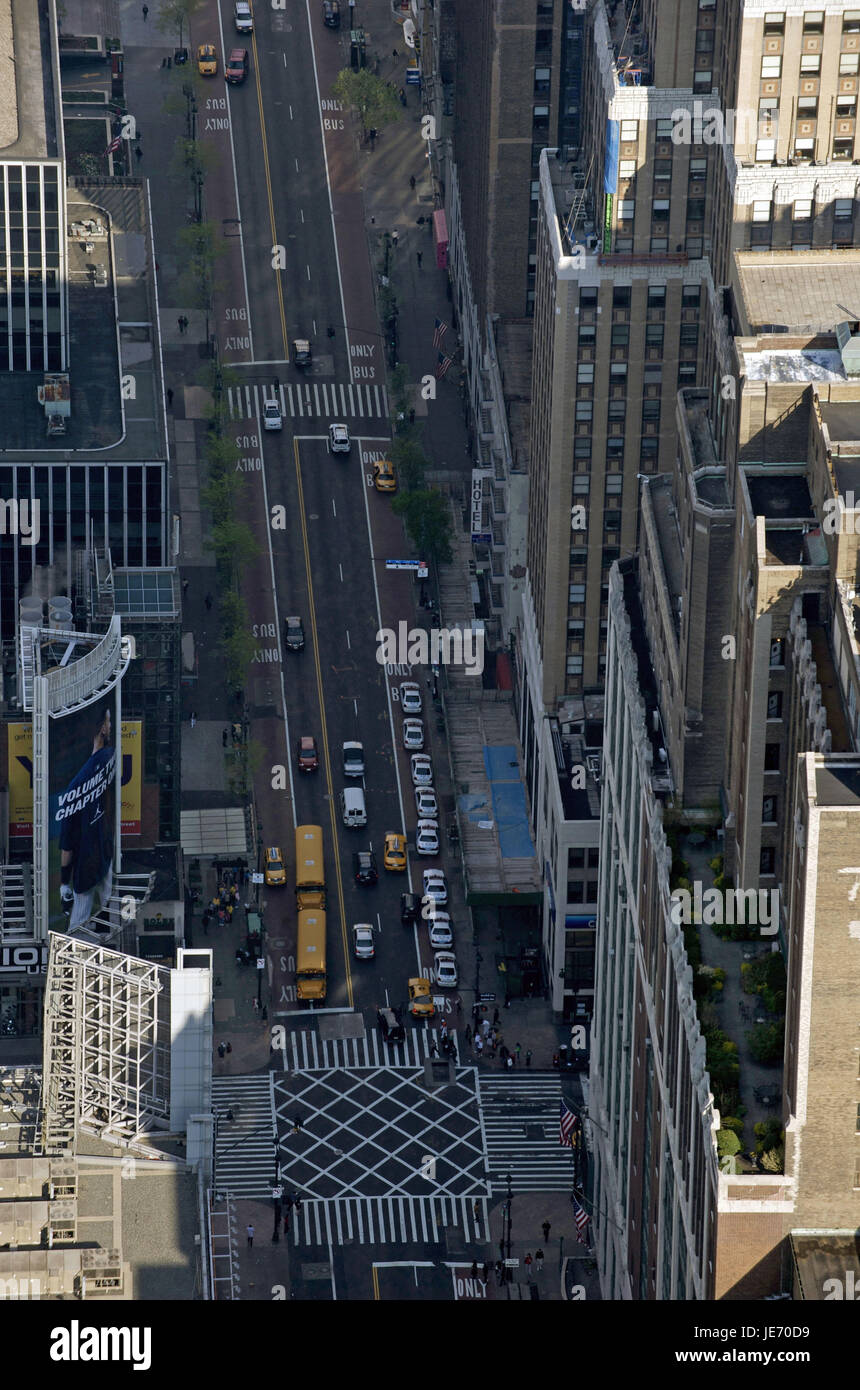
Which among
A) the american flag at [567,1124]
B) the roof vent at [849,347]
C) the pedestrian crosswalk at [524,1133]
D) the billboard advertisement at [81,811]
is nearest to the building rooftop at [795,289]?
the roof vent at [849,347]

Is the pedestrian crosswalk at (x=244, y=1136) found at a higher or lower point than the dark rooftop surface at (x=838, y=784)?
lower

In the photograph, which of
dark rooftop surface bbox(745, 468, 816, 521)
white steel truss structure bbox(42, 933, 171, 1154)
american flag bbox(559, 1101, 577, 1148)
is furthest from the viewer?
american flag bbox(559, 1101, 577, 1148)

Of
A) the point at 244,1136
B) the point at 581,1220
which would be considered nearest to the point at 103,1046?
the point at 244,1136

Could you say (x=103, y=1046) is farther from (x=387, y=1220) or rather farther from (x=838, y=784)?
(x=838, y=784)

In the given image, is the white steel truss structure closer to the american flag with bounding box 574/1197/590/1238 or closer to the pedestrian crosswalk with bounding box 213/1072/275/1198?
the pedestrian crosswalk with bounding box 213/1072/275/1198

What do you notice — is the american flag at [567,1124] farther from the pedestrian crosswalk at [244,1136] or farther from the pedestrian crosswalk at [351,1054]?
the pedestrian crosswalk at [244,1136]

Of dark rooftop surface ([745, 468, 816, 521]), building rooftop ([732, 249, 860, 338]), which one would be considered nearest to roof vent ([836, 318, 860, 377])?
dark rooftop surface ([745, 468, 816, 521])
